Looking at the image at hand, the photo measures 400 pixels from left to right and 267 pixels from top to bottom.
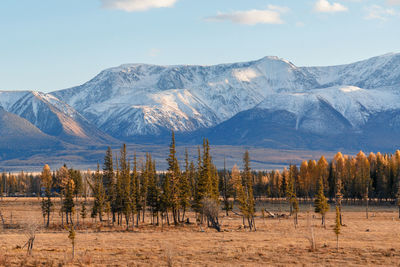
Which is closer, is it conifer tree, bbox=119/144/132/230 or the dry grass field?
the dry grass field

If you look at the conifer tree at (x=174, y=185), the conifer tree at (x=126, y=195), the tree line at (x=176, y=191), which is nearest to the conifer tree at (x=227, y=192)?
the tree line at (x=176, y=191)

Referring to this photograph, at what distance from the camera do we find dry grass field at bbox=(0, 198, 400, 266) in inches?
2292

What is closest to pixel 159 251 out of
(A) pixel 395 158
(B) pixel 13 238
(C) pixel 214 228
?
(B) pixel 13 238

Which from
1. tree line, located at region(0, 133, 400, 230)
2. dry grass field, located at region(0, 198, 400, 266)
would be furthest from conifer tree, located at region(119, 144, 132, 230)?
dry grass field, located at region(0, 198, 400, 266)

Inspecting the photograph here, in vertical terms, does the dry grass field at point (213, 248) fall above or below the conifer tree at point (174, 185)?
below

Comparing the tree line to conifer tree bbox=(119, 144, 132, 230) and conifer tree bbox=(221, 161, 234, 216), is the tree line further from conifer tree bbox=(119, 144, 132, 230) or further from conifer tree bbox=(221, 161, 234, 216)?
conifer tree bbox=(221, 161, 234, 216)

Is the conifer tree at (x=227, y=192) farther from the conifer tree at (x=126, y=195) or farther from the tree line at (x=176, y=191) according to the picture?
the conifer tree at (x=126, y=195)

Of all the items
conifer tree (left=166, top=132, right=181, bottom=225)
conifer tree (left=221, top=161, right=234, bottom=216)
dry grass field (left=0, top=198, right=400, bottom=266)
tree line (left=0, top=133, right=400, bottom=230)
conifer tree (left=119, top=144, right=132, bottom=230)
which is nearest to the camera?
dry grass field (left=0, top=198, right=400, bottom=266)

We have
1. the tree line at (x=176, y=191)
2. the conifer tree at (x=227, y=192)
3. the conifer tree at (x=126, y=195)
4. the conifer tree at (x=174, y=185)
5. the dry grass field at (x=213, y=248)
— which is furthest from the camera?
the conifer tree at (x=227, y=192)

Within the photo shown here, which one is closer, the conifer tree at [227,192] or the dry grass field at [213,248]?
the dry grass field at [213,248]

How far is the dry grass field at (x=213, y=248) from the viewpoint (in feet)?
191

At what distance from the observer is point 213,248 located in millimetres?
69250

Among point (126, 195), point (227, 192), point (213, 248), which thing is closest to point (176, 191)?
point (126, 195)

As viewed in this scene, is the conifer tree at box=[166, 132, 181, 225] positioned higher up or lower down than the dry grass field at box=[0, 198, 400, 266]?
higher up
